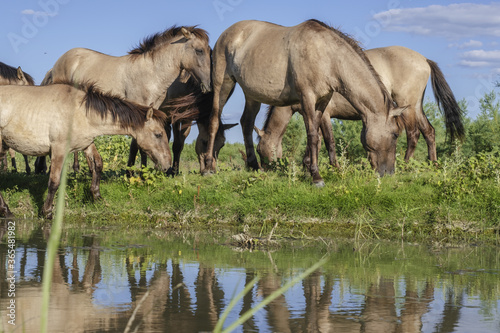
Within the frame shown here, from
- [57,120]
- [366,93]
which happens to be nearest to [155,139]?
[57,120]

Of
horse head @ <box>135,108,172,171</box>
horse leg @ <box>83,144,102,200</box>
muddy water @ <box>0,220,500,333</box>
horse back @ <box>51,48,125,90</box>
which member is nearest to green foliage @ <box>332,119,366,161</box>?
horse back @ <box>51,48,125,90</box>

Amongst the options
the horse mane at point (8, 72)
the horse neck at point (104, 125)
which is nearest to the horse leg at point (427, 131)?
the horse neck at point (104, 125)

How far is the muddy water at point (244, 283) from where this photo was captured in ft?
13.3

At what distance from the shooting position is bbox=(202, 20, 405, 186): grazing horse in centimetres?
1004

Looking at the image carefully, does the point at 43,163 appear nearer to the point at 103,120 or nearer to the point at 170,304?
the point at 103,120

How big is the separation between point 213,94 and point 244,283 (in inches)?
297

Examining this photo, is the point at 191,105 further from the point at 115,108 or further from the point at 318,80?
the point at 318,80

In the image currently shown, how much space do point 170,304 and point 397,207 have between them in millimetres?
4922

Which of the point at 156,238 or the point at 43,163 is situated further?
the point at 43,163

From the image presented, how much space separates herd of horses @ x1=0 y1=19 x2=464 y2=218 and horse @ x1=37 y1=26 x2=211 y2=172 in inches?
0.7

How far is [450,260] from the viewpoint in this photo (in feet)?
21.7

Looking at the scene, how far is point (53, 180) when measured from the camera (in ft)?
32.0

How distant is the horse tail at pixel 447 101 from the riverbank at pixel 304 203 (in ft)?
13.4

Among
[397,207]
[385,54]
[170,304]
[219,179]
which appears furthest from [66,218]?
[385,54]
